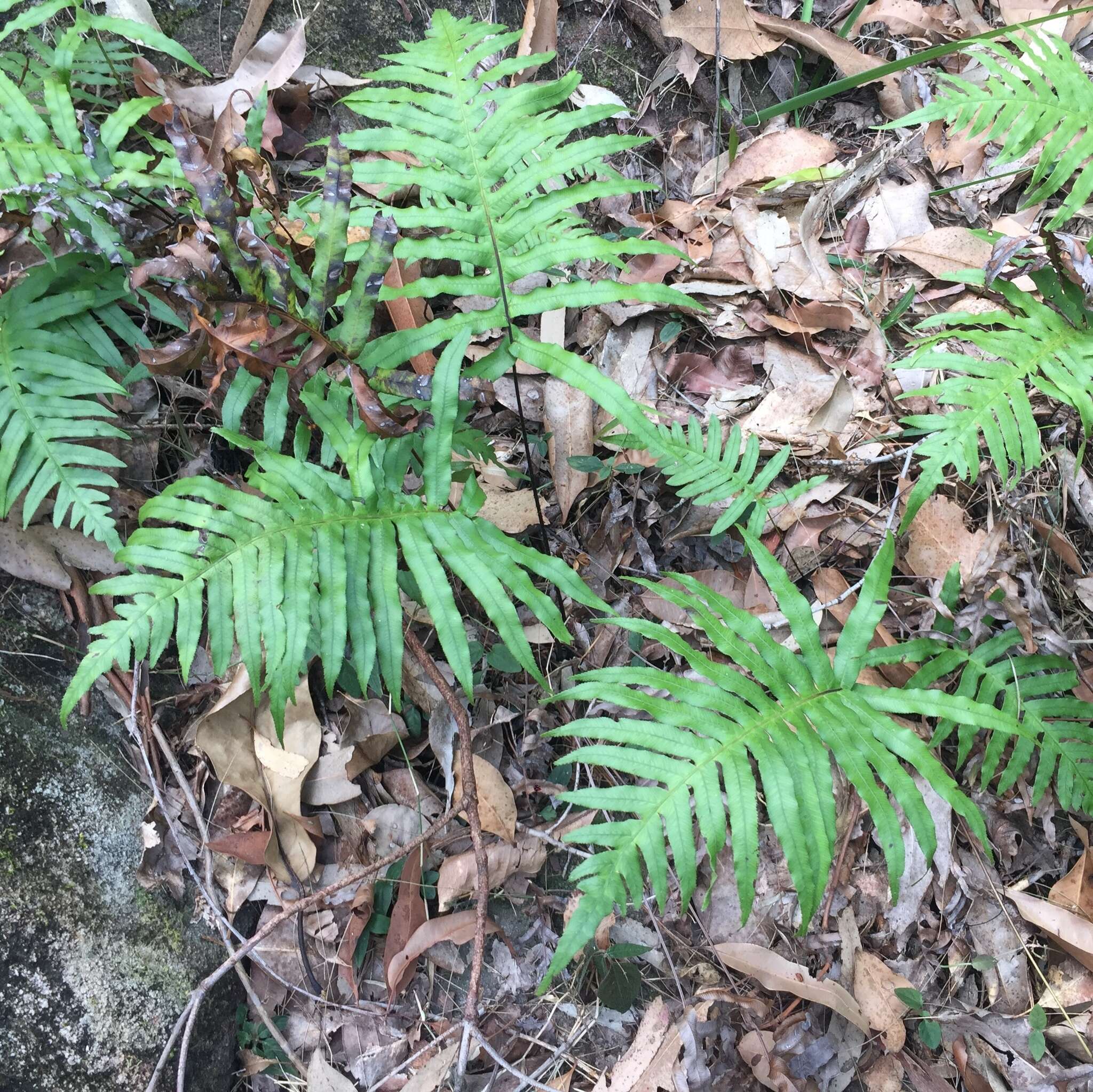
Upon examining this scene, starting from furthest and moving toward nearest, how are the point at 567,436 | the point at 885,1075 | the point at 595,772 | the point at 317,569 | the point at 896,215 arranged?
the point at 896,215
the point at 567,436
the point at 595,772
the point at 885,1075
the point at 317,569

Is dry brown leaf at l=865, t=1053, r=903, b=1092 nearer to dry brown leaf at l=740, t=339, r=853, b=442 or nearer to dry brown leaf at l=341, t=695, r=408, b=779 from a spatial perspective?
dry brown leaf at l=341, t=695, r=408, b=779

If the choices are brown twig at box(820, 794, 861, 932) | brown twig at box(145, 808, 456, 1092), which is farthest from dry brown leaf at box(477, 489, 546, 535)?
brown twig at box(820, 794, 861, 932)

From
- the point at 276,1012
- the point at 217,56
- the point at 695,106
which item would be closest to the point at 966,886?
the point at 276,1012

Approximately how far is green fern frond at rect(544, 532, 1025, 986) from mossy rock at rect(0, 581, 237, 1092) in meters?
1.21

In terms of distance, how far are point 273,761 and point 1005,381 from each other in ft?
7.24

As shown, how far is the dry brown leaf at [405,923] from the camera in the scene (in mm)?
2170

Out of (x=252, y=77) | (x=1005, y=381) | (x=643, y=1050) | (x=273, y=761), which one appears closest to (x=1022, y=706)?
(x=1005, y=381)

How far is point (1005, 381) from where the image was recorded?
2.14 metres

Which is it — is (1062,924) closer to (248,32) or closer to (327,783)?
(327,783)

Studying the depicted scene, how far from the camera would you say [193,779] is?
2305mm

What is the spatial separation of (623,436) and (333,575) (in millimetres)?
995

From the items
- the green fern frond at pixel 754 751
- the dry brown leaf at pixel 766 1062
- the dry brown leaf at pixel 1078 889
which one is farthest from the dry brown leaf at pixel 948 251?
the dry brown leaf at pixel 766 1062

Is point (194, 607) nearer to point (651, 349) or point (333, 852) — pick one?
point (333, 852)

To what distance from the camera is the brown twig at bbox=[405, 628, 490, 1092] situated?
196 cm
